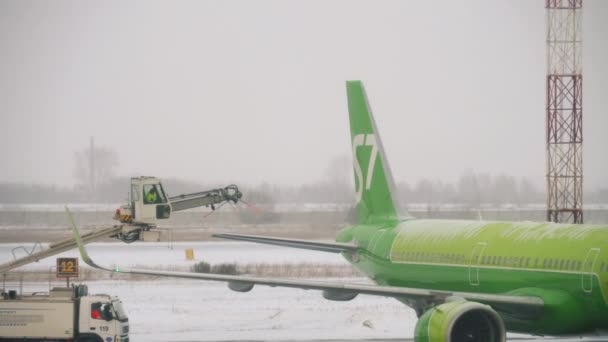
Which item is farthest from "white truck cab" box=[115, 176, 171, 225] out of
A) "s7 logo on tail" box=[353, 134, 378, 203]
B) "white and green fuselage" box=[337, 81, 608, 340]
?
"s7 logo on tail" box=[353, 134, 378, 203]

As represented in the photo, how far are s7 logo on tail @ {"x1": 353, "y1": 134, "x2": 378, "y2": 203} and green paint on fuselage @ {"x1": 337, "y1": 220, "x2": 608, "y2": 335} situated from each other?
2.84 m

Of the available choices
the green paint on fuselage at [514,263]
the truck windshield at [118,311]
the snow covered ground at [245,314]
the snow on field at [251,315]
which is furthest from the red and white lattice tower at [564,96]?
the truck windshield at [118,311]

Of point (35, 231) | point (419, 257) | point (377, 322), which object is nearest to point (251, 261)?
point (377, 322)

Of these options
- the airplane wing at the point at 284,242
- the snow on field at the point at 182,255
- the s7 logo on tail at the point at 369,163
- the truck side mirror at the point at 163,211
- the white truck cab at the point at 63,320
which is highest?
the s7 logo on tail at the point at 369,163

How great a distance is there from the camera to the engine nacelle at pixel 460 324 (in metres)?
22.3

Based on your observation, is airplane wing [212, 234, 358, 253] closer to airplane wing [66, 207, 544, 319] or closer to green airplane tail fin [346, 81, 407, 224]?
green airplane tail fin [346, 81, 407, 224]

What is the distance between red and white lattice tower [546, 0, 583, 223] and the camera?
52.9 metres

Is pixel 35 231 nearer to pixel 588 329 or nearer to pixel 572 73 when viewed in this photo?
pixel 572 73

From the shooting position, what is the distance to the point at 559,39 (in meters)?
54.5

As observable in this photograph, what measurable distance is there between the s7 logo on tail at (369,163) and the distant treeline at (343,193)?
45.1 meters

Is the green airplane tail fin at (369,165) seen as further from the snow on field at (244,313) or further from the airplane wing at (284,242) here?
the snow on field at (244,313)

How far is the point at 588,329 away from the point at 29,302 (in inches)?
556

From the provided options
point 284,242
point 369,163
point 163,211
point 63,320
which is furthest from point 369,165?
point 63,320

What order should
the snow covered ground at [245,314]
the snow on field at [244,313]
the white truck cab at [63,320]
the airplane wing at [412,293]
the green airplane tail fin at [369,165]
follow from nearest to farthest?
the airplane wing at [412,293]
the white truck cab at [63,320]
the snow covered ground at [245,314]
the snow on field at [244,313]
the green airplane tail fin at [369,165]
